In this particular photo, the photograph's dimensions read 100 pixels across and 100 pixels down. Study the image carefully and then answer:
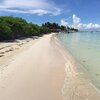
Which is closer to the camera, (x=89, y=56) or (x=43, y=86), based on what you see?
(x=43, y=86)

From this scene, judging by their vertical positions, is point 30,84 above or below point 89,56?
above

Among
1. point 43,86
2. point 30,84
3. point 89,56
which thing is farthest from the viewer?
point 89,56

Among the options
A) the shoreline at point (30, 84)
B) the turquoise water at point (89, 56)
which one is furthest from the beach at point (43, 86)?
the turquoise water at point (89, 56)

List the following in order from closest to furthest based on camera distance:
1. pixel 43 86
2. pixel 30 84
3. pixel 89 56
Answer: pixel 43 86 < pixel 30 84 < pixel 89 56

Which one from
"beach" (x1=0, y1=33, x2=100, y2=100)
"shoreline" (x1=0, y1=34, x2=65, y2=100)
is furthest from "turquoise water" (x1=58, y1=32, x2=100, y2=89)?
"shoreline" (x1=0, y1=34, x2=65, y2=100)

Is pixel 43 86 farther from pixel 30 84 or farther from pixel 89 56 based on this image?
pixel 89 56

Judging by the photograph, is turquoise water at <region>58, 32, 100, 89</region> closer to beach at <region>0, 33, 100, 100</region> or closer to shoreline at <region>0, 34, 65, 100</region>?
beach at <region>0, 33, 100, 100</region>

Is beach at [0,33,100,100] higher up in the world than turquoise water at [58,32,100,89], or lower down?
higher up

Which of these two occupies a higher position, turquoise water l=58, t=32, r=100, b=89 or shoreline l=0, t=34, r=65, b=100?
shoreline l=0, t=34, r=65, b=100

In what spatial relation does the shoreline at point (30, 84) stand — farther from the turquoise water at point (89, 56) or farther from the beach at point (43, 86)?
the turquoise water at point (89, 56)

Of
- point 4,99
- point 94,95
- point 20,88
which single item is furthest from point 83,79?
point 4,99

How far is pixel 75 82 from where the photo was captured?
12211 millimetres

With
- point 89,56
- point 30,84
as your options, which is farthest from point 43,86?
point 89,56

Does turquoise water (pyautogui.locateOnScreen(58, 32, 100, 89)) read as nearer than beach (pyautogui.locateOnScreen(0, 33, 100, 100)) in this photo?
No
